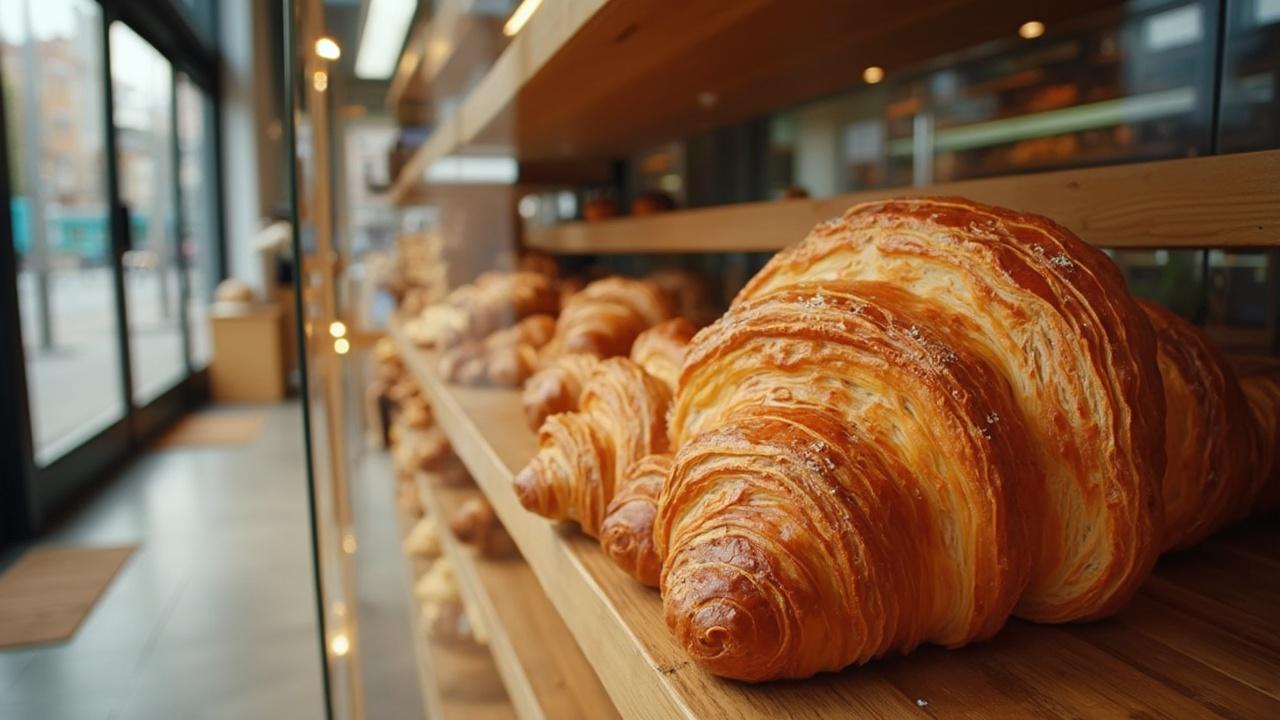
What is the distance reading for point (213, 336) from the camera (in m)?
7.46

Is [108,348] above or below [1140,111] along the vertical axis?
below

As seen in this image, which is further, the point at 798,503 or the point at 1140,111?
the point at 1140,111

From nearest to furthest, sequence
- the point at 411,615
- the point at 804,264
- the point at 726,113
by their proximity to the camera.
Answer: the point at 804,264 < the point at 726,113 < the point at 411,615

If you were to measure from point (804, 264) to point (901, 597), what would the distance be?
0.26 meters

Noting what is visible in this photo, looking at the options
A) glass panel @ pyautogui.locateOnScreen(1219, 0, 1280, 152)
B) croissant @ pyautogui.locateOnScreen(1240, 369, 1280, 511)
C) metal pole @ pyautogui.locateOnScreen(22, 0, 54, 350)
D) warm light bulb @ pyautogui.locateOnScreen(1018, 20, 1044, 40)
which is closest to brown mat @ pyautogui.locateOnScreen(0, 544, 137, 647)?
croissant @ pyautogui.locateOnScreen(1240, 369, 1280, 511)

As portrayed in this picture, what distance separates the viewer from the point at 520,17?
1180mm

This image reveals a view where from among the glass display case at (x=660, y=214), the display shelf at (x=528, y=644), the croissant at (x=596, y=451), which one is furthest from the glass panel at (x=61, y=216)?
the croissant at (x=596, y=451)

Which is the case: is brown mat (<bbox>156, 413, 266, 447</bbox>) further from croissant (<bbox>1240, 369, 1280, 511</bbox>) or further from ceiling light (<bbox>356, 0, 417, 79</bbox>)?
croissant (<bbox>1240, 369, 1280, 511</bbox>)

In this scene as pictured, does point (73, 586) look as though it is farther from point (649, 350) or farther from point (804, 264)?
point (804, 264)

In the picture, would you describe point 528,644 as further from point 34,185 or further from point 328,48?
point 34,185

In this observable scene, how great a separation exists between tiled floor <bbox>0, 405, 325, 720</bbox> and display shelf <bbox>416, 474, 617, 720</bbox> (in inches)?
17.2

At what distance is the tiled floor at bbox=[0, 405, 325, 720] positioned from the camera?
1.48m

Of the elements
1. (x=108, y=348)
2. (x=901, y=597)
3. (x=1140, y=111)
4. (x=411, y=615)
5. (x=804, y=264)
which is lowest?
(x=411, y=615)

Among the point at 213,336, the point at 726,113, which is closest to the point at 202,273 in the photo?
the point at 213,336
